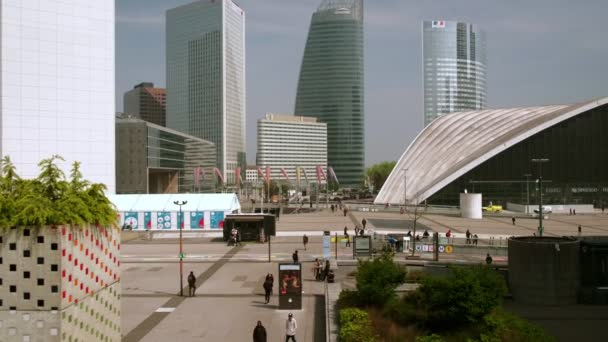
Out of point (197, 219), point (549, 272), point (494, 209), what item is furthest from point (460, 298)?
point (494, 209)

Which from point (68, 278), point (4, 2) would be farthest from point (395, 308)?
point (4, 2)

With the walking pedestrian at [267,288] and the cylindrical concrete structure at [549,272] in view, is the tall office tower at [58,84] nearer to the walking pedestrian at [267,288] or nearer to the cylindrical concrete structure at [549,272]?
the walking pedestrian at [267,288]

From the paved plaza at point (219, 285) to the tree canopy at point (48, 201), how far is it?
763 cm

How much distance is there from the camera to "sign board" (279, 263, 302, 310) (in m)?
23.1

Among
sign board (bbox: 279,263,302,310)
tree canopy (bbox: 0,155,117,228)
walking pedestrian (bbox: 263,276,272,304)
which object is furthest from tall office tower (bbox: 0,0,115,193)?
tree canopy (bbox: 0,155,117,228)

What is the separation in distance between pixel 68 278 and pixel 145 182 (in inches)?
3628

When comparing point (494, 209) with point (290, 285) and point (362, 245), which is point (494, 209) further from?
point (290, 285)

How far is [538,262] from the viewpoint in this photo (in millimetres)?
23578

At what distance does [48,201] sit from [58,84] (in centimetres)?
6505

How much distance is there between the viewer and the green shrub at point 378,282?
→ 19.5 meters

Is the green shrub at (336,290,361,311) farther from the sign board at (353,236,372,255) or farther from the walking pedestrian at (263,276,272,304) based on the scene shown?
the sign board at (353,236,372,255)

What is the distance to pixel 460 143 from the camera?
300ft

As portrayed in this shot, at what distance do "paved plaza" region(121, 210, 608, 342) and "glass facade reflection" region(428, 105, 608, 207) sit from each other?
23.6 m

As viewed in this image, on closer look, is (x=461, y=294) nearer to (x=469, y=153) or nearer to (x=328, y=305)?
(x=328, y=305)
